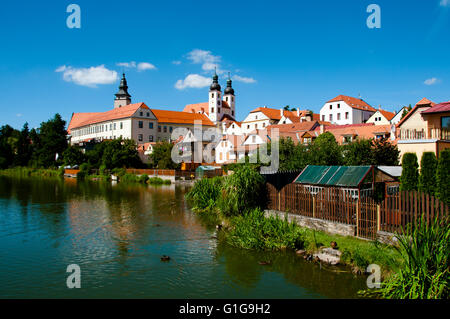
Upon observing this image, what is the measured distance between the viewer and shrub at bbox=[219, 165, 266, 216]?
19.3 meters

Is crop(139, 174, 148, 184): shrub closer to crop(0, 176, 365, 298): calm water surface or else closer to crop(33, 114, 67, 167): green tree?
crop(0, 176, 365, 298): calm water surface

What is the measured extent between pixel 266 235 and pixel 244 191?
170 inches

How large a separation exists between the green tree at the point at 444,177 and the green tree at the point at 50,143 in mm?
85635

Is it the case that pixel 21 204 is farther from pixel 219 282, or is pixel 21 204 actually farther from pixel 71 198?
pixel 219 282

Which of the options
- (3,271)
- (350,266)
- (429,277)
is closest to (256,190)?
(350,266)

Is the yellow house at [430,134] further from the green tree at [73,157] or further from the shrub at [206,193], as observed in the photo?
the green tree at [73,157]

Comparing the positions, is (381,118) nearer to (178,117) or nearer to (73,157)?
(178,117)

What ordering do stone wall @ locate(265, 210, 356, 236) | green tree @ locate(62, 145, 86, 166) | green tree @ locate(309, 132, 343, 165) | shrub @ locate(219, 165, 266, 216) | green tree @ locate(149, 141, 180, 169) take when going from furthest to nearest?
1. green tree @ locate(62, 145, 86, 166)
2. green tree @ locate(149, 141, 180, 169)
3. green tree @ locate(309, 132, 343, 165)
4. shrub @ locate(219, 165, 266, 216)
5. stone wall @ locate(265, 210, 356, 236)

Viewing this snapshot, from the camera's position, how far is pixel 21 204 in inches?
1155

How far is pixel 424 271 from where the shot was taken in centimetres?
874

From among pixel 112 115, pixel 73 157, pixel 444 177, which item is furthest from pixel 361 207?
pixel 112 115

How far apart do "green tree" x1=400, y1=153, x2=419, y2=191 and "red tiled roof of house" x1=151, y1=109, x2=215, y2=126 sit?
9177cm

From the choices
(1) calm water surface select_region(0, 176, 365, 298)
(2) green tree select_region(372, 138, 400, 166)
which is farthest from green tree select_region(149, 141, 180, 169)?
(2) green tree select_region(372, 138, 400, 166)

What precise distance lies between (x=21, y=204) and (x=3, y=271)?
770 inches
